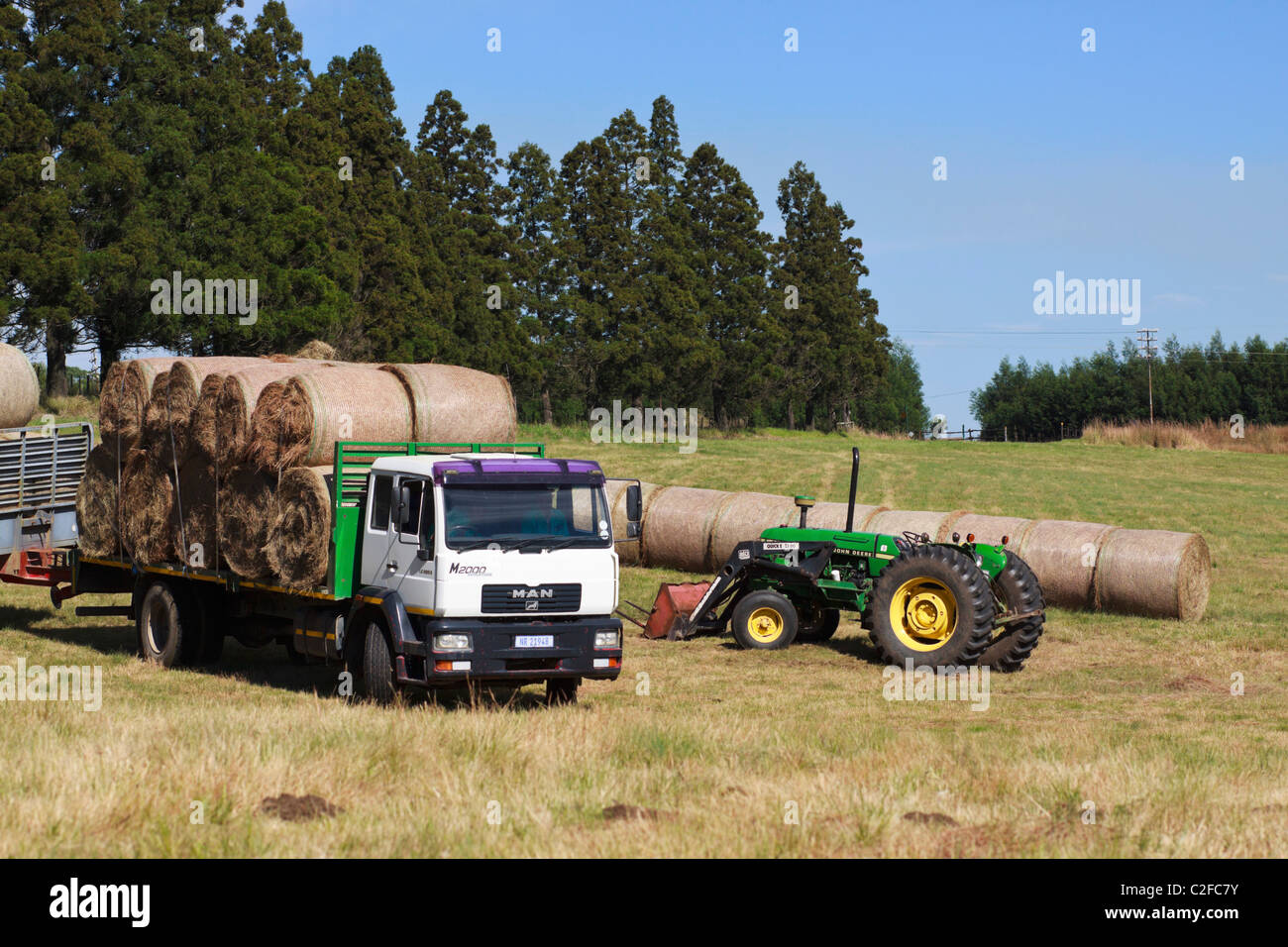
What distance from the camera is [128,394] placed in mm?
16109

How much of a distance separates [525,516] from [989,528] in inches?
421

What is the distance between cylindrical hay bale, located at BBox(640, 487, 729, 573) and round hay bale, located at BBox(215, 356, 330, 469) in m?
10.5

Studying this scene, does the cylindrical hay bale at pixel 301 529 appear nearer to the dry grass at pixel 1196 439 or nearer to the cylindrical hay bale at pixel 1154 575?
the cylindrical hay bale at pixel 1154 575

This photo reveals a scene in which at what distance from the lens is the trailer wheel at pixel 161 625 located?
15492mm

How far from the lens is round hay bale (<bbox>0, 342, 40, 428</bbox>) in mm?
18016

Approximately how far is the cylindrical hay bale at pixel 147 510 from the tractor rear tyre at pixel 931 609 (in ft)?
26.7

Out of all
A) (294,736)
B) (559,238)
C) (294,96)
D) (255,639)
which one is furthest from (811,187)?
(294,736)

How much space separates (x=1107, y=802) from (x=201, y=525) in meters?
10.3

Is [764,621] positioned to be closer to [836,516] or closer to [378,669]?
[836,516]

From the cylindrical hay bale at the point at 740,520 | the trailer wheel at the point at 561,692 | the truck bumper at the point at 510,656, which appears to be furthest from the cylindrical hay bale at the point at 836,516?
the truck bumper at the point at 510,656

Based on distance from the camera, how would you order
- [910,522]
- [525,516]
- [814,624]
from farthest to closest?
[910,522] → [814,624] → [525,516]

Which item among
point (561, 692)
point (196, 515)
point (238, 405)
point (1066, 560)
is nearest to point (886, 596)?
point (561, 692)
